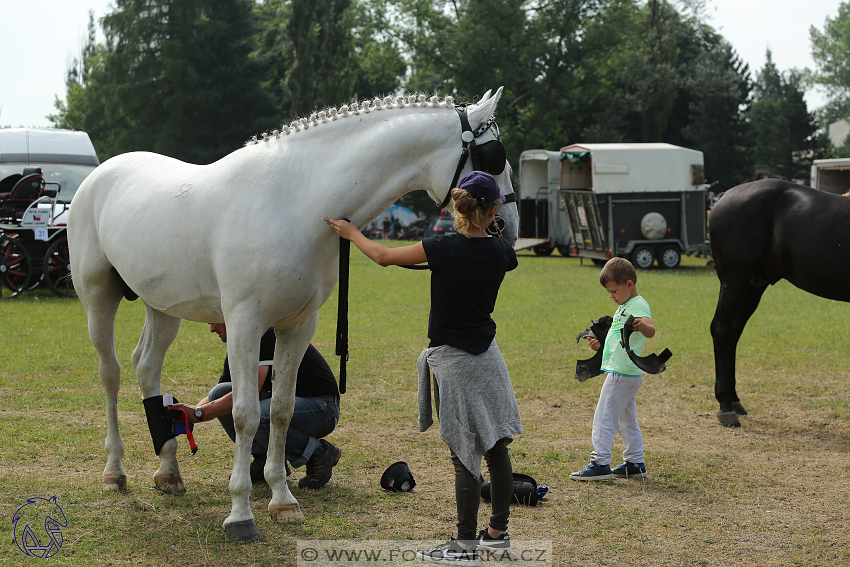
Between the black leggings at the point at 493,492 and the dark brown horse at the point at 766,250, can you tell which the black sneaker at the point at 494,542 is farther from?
the dark brown horse at the point at 766,250

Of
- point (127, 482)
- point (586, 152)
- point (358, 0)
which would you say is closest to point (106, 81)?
point (358, 0)

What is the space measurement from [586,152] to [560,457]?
17010 mm

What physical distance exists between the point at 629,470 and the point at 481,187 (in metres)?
2.54

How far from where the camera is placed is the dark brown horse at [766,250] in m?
6.25

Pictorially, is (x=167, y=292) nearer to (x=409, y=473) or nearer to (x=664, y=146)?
(x=409, y=473)

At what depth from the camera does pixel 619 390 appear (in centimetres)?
486

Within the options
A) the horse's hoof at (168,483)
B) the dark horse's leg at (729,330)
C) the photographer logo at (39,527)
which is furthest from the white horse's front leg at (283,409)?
the dark horse's leg at (729,330)

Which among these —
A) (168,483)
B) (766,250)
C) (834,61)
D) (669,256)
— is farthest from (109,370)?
(834,61)

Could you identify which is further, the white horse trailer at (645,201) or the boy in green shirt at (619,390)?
the white horse trailer at (645,201)

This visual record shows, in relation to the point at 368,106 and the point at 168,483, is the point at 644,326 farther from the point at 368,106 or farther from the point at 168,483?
the point at 168,483

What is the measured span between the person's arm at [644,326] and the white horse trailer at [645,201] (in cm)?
1581

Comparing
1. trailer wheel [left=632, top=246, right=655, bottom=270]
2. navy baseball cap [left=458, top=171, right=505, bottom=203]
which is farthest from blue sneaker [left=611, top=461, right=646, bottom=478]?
trailer wheel [left=632, top=246, right=655, bottom=270]

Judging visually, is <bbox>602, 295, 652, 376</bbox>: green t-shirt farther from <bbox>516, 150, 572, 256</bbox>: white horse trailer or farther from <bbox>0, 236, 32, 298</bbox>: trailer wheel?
<bbox>516, 150, 572, 256</bbox>: white horse trailer

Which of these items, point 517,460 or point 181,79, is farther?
point 181,79
